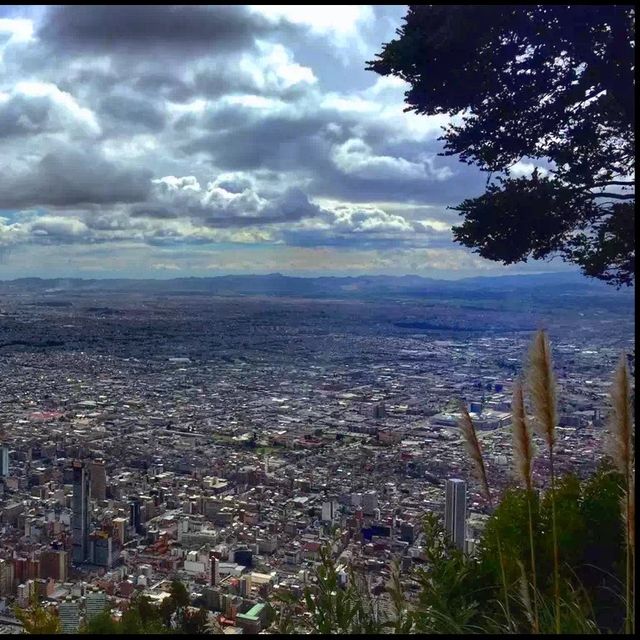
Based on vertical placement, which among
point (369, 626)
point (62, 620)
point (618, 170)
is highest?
point (618, 170)

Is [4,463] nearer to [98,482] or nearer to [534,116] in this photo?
[98,482]

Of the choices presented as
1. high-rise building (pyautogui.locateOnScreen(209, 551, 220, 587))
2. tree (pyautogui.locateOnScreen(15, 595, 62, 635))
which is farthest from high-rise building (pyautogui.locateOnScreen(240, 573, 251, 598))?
tree (pyautogui.locateOnScreen(15, 595, 62, 635))

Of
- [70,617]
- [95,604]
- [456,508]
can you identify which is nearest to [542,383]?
[456,508]

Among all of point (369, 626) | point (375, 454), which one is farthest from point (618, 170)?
point (369, 626)

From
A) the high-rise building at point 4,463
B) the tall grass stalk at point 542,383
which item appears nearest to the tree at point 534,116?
the tall grass stalk at point 542,383

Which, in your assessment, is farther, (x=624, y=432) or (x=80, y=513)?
(x=80, y=513)

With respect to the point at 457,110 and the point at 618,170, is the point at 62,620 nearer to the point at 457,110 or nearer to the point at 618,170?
the point at 457,110
